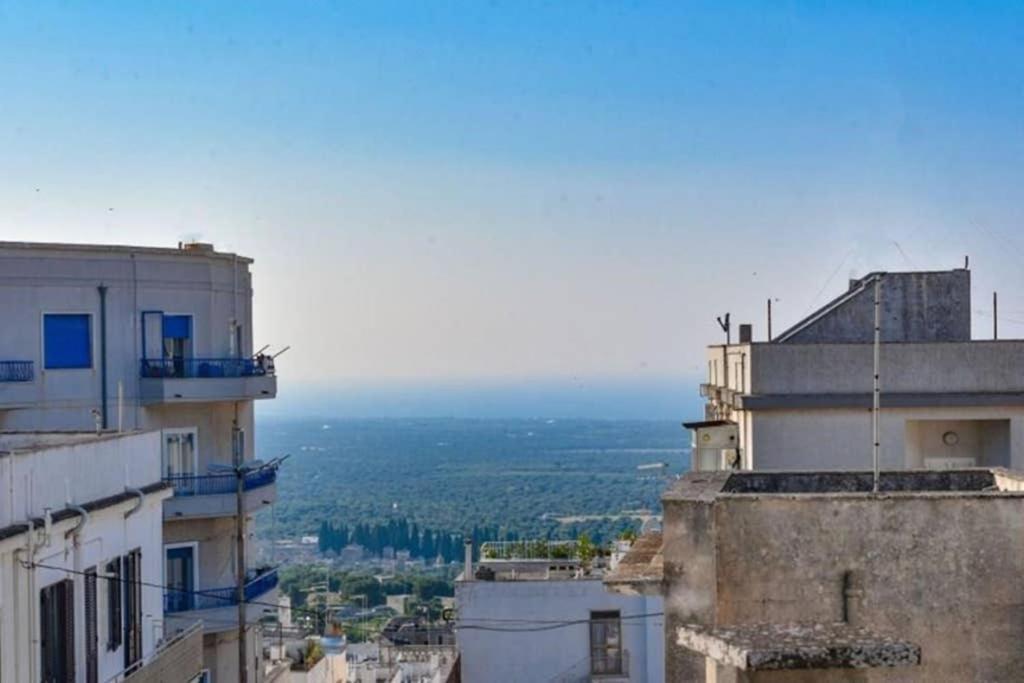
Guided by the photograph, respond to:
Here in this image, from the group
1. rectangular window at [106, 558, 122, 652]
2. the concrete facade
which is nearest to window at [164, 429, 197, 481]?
rectangular window at [106, 558, 122, 652]

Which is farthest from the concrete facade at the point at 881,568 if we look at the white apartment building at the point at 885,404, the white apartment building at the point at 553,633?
the white apartment building at the point at 553,633

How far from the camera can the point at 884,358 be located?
2356 centimetres

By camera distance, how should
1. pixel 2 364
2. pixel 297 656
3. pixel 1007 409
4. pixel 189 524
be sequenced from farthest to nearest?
pixel 297 656, pixel 189 524, pixel 2 364, pixel 1007 409

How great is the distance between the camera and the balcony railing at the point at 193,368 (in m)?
27.7

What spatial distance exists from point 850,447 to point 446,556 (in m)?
115

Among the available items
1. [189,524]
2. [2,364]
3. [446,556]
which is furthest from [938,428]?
[446,556]

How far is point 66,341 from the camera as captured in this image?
27031 mm

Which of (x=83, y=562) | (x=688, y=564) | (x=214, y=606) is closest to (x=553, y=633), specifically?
(x=214, y=606)

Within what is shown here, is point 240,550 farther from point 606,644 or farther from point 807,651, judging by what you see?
point 807,651

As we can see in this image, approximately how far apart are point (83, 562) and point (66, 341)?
38.2 feet

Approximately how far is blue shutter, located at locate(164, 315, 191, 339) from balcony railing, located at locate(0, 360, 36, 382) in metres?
2.54

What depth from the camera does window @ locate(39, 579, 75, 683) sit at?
14938 millimetres

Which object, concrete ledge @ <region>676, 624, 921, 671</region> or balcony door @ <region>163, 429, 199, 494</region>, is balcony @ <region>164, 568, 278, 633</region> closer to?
balcony door @ <region>163, 429, 199, 494</region>

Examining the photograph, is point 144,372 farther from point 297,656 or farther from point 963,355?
point 297,656
